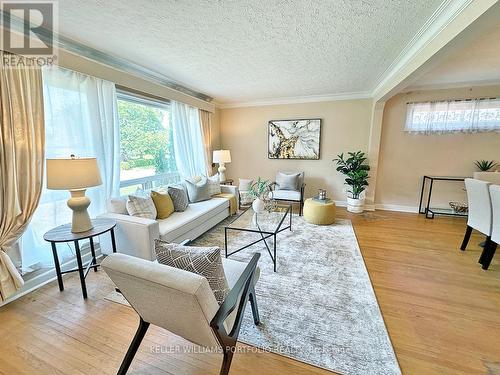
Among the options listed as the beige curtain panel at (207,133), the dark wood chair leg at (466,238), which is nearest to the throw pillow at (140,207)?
the beige curtain panel at (207,133)

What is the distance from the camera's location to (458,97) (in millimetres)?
3869

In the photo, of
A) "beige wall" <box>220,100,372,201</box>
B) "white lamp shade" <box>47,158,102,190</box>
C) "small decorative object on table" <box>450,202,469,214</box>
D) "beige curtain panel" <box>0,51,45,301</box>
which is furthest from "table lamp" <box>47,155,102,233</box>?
"small decorative object on table" <box>450,202,469,214</box>

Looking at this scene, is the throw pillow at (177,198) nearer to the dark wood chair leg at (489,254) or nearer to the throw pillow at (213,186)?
the throw pillow at (213,186)

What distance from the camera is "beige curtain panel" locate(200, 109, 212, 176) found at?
4.64m

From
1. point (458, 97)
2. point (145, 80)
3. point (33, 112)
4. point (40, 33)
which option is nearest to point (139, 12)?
point (40, 33)

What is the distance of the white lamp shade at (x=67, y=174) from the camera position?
179 centimetres

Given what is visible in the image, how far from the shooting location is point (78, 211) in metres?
2.00

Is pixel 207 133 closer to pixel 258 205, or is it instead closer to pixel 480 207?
pixel 258 205

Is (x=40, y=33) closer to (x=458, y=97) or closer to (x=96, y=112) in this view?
(x=96, y=112)

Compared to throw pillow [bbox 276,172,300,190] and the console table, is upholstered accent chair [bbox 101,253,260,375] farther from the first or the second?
the console table

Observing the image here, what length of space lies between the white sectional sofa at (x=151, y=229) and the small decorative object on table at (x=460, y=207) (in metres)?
4.38

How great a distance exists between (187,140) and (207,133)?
73 cm

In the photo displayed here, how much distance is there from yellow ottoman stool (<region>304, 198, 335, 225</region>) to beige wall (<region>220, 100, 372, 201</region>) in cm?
136

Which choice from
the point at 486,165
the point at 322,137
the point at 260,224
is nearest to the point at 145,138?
the point at 260,224
